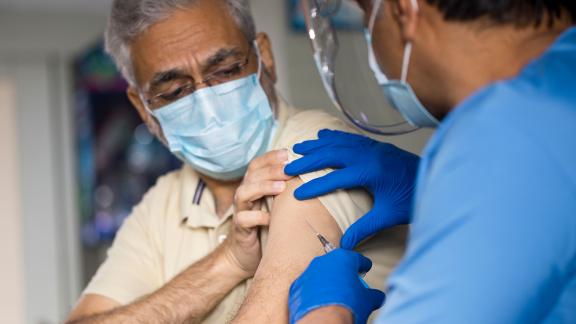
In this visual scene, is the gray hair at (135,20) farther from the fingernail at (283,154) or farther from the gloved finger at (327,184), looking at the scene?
the gloved finger at (327,184)

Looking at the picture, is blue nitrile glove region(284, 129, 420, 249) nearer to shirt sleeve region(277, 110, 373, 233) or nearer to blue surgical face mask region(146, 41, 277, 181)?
shirt sleeve region(277, 110, 373, 233)

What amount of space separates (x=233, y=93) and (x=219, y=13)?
202mm

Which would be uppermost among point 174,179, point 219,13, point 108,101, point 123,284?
point 219,13

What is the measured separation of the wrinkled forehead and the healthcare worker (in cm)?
64

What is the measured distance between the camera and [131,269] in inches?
72.6

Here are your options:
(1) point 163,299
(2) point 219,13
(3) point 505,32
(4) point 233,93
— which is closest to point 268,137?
(4) point 233,93

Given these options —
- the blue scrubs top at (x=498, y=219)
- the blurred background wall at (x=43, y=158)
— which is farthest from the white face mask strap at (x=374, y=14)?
the blurred background wall at (x=43, y=158)

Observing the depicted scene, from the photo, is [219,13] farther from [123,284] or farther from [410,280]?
[410,280]

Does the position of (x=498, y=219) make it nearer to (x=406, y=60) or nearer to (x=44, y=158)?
(x=406, y=60)

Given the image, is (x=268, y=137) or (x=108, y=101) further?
(x=108, y=101)

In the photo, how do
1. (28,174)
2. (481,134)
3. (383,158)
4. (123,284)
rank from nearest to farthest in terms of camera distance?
(481,134) → (383,158) → (123,284) → (28,174)

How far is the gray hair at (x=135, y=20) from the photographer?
1691mm

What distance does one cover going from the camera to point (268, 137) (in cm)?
171

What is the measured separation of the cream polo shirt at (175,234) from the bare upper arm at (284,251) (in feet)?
0.50
